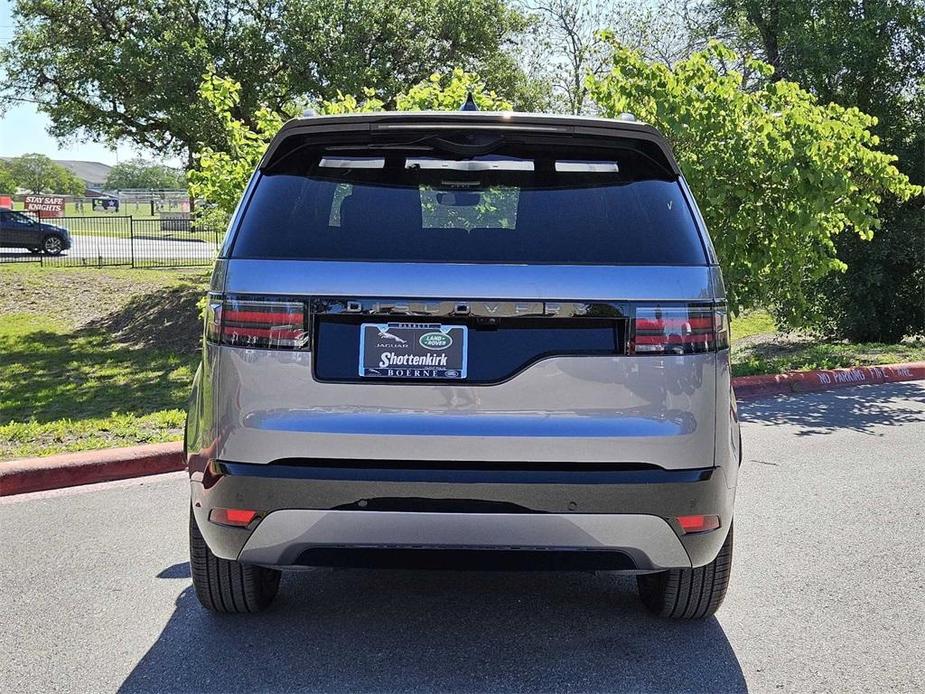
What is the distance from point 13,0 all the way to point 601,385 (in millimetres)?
18318

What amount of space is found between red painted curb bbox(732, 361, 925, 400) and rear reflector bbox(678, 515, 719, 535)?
6959 mm

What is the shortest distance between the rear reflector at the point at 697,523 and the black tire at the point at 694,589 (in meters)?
0.46

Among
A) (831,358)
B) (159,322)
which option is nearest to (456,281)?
(831,358)

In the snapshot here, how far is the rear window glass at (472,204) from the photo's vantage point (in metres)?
3.05

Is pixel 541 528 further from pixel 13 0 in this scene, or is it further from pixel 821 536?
pixel 13 0

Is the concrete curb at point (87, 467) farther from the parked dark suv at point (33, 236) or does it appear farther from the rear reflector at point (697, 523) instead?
the parked dark suv at point (33, 236)

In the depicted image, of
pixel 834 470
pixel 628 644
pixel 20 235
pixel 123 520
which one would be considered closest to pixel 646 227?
pixel 628 644

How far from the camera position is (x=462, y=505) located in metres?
2.96

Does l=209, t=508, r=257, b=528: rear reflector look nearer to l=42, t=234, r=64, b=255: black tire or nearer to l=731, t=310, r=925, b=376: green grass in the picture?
l=731, t=310, r=925, b=376: green grass

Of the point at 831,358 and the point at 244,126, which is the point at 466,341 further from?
the point at 831,358

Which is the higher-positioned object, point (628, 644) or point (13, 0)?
point (13, 0)

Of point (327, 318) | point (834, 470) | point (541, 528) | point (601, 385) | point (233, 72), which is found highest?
point (233, 72)

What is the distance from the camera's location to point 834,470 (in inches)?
263

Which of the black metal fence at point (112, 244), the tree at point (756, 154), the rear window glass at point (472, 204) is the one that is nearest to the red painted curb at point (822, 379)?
the tree at point (756, 154)
